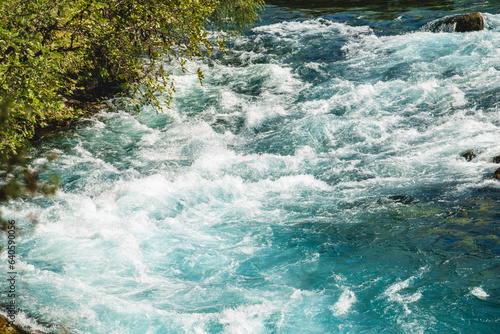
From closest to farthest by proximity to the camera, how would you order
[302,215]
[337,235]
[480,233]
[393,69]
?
[480,233] → [337,235] → [302,215] → [393,69]

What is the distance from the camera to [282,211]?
894cm

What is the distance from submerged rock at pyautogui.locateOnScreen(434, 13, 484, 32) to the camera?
19.2 m

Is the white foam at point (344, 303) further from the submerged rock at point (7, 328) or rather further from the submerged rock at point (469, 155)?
the submerged rock at point (469, 155)

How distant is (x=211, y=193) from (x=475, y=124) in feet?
23.7

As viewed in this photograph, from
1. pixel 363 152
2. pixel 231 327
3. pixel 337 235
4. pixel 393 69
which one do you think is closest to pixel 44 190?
pixel 231 327

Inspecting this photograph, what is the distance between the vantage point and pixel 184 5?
945cm

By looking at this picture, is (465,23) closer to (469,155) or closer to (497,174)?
(469,155)

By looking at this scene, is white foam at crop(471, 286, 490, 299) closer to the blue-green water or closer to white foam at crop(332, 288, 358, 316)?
the blue-green water

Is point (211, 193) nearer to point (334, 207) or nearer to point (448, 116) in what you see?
point (334, 207)

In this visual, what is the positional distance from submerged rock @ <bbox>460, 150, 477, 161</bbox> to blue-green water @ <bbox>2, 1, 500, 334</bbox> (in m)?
0.20

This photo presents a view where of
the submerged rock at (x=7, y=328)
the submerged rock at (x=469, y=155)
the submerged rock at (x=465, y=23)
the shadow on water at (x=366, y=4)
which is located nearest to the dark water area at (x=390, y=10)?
the shadow on water at (x=366, y=4)

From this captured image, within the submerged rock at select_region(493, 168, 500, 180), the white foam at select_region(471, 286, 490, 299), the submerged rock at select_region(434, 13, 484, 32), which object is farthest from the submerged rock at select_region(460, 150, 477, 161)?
the submerged rock at select_region(434, 13, 484, 32)

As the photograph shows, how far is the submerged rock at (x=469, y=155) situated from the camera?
9.79 meters

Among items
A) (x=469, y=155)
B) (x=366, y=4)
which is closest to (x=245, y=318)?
(x=469, y=155)
